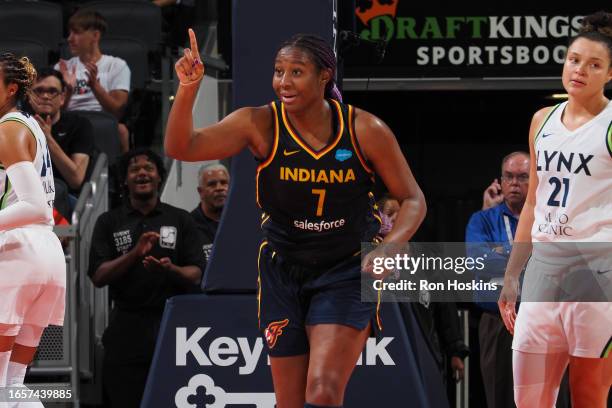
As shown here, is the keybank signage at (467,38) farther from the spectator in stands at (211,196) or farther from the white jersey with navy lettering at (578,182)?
the white jersey with navy lettering at (578,182)

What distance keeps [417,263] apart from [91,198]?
7.68 feet

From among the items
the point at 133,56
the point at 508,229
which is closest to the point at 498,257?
the point at 508,229

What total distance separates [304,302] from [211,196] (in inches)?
128

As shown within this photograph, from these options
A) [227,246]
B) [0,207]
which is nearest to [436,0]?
[227,246]

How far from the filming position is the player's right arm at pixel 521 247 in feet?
17.1

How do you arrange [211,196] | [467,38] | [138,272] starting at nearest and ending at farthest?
[138,272] → [211,196] → [467,38]

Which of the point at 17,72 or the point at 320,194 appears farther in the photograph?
the point at 17,72

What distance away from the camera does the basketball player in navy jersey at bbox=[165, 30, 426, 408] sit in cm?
486

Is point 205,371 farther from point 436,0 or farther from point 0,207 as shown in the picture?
point 436,0

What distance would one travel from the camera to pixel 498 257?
7684 millimetres

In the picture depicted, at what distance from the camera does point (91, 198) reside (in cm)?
812

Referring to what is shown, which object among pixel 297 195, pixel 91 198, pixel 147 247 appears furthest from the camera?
pixel 91 198

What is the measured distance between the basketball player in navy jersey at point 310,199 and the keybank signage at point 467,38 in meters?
5.23

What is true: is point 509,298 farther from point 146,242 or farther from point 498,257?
point 146,242
